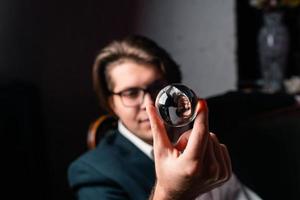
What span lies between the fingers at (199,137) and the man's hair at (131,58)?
1.34 feet

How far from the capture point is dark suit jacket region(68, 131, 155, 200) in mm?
806

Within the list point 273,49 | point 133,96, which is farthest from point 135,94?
point 273,49

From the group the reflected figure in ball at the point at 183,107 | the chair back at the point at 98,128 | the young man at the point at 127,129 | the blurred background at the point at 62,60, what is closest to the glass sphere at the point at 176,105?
the reflected figure in ball at the point at 183,107

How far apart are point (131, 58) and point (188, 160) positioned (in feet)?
1.51

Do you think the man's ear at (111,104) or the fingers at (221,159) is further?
the man's ear at (111,104)

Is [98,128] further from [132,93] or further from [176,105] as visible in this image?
[176,105]

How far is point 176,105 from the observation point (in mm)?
Result: 431

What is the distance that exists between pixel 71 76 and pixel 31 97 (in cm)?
16

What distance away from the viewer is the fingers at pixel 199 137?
40cm

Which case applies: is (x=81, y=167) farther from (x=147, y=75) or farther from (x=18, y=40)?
(x=18, y=40)

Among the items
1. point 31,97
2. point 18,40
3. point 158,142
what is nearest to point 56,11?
point 18,40

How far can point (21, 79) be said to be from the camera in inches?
58.6

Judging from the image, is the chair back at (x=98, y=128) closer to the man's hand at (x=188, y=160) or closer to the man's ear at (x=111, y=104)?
the man's ear at (x=111, y=104)

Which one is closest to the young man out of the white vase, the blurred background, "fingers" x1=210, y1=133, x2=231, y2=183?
"fingers" x1=210, y1=133, x2=231, y2=183
